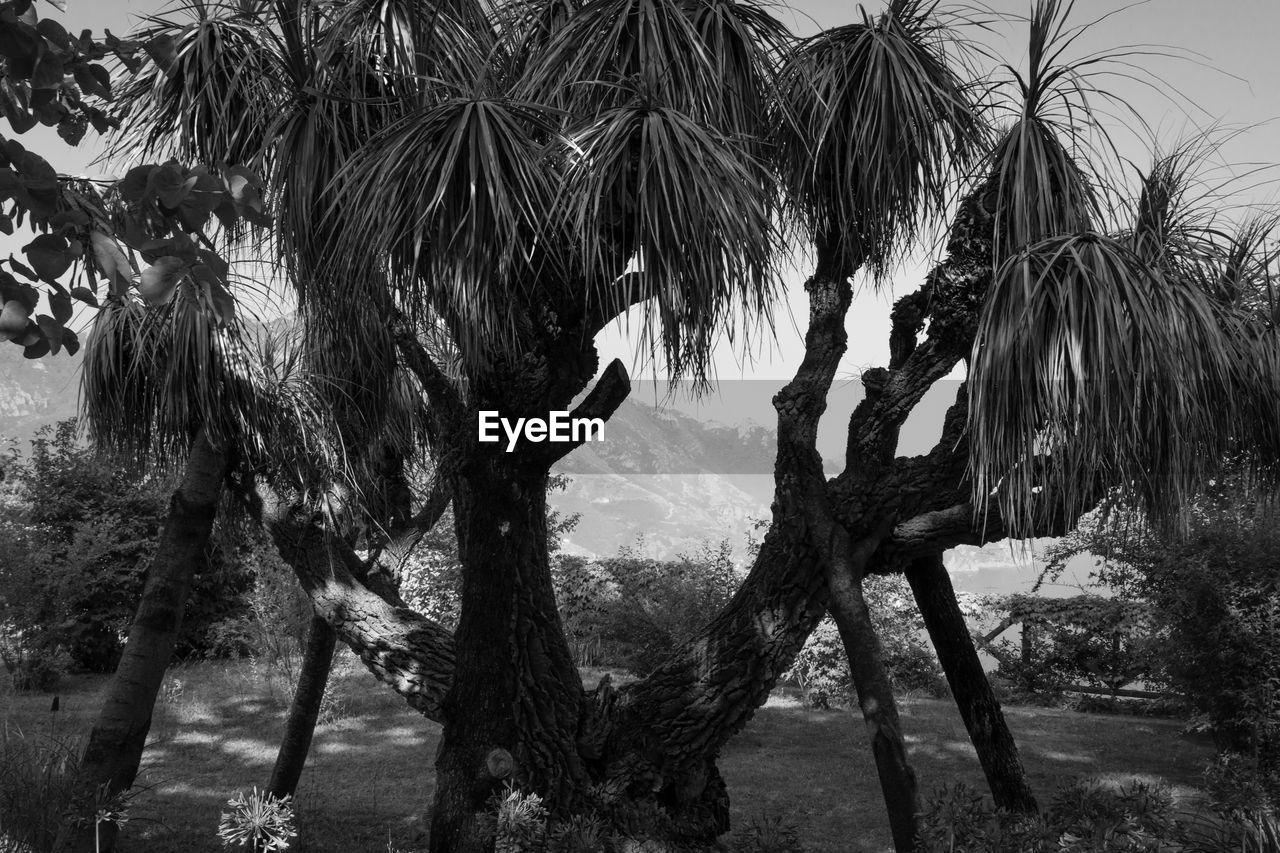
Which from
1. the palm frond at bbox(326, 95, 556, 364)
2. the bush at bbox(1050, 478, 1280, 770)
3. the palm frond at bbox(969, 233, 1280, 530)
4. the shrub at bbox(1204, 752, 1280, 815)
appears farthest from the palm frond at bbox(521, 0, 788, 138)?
the bush at bbox(1050, 478, 1280, 770)

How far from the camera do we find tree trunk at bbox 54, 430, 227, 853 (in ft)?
13.5

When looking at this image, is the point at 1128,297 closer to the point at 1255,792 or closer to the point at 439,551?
the point at 1255,792

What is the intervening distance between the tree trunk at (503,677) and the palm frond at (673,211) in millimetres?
895

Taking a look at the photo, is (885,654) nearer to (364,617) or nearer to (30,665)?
(364,617)

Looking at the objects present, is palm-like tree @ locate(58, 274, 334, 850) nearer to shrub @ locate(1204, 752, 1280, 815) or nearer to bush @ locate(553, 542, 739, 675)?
shrub @ locate(1204, 752, 1280, 815)

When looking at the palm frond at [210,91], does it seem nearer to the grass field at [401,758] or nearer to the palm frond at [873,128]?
the palm frond at [873,128]

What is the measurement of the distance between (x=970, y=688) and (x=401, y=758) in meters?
4.24

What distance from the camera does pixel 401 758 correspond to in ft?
23.1

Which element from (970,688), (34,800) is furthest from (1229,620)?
(34,800)

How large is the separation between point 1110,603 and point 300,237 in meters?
8.53

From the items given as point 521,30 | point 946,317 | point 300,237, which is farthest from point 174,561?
point 946,317

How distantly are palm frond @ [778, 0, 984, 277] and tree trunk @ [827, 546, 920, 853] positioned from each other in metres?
1.32

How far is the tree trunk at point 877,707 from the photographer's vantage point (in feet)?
11.5

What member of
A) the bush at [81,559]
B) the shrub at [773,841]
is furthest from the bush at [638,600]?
the shrub at [773,841]
